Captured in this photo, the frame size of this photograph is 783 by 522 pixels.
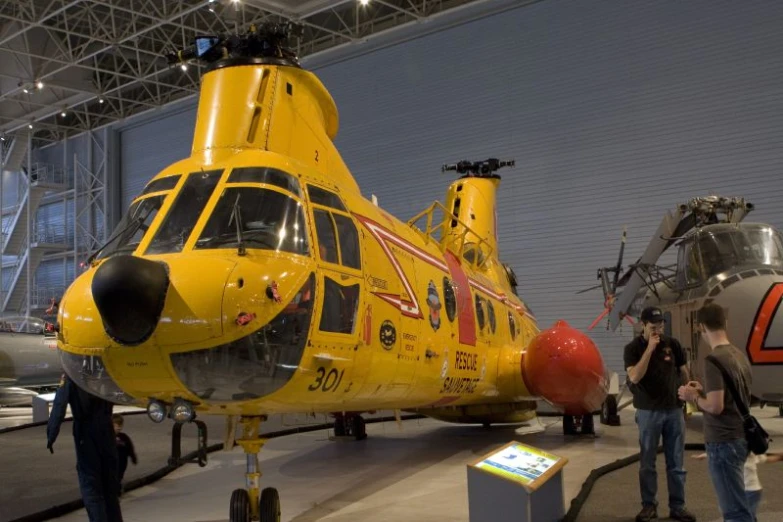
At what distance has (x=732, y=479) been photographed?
14.0ft

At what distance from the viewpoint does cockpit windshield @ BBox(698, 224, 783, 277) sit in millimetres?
10453

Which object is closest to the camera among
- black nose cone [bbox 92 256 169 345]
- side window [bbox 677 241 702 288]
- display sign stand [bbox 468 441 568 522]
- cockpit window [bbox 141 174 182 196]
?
black nose cone [bbox 92 256 169 345]

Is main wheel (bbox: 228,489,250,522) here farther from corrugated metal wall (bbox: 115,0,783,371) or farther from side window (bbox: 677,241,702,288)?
corrugated metal wall (bbox: 115,0,783,371)

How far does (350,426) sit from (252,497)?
5.82m

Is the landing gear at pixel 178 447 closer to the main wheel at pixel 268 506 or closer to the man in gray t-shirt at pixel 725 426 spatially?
the main wheel at pixel 268 506

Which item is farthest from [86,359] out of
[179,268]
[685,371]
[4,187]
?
[4,187]

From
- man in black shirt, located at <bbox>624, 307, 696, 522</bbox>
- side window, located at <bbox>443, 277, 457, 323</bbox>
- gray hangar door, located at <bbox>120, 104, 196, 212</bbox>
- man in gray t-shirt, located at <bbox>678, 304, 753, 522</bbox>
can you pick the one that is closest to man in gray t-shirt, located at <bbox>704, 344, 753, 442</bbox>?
man in gray t-shirt, located at <bbox>678, 304, 753, 522</bbox>

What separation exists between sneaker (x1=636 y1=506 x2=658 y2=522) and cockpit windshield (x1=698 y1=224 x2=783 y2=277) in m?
5.64

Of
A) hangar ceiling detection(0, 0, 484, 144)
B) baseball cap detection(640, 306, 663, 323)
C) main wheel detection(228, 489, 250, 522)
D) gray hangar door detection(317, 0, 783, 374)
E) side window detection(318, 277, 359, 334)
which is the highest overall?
hangar ceiling detection(0, 0, 484, 144)

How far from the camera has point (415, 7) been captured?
798 inches

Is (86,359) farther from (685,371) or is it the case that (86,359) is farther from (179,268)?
(685,371)

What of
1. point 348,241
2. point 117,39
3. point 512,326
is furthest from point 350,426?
point 117,39

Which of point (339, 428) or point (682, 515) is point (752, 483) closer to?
point (682, 515)

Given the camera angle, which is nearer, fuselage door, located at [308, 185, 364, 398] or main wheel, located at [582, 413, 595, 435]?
fuselage door, located at [308, 185, 364, 398]
